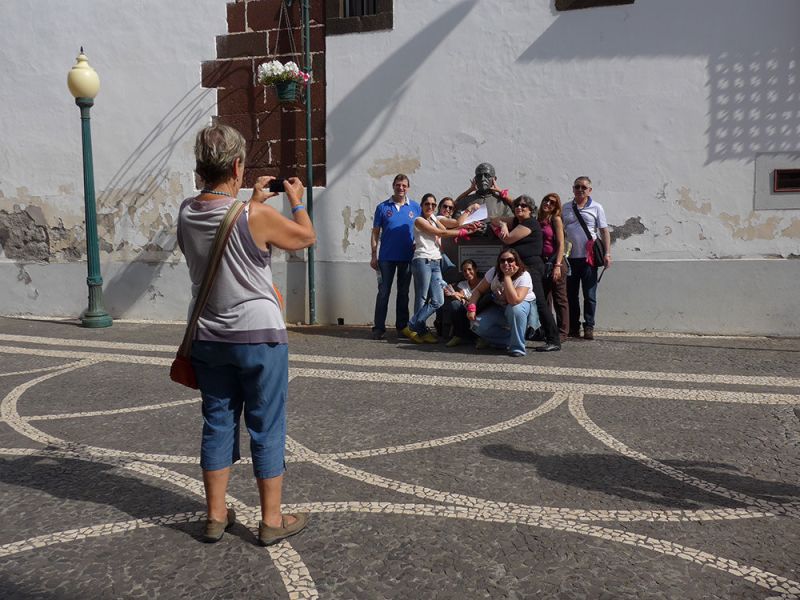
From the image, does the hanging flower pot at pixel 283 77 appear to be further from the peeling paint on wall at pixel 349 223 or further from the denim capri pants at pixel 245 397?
the denim capri pants at pixel 245 397

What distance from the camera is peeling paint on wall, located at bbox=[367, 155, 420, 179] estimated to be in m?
9.84

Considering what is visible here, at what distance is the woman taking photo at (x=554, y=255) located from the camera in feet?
27.0

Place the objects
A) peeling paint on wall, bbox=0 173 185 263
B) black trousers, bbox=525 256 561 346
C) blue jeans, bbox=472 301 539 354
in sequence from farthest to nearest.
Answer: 1. peeling paint on wall, bbox=0 173 185 263
2. black trousers, bbox=525 256 561 346
3. blue jeans, bbox=472 301 539 354

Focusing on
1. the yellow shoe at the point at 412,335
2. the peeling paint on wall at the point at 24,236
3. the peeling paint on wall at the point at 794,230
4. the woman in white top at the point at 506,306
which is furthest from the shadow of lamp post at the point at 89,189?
the peeling paint on wall at the point at 794,230

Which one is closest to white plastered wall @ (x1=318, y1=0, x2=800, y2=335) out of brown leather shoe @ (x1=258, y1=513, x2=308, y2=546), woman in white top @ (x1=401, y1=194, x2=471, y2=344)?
woman in white top @ (x1=401, y1=194, x2=471, y2=344)

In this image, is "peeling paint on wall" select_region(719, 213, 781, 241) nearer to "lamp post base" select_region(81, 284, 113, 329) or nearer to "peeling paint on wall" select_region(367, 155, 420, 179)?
"peeling paint on wall" select_region(367, 155, 420, 179)

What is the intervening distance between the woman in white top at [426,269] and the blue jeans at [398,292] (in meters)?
0.31

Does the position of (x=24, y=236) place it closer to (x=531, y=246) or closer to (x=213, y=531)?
(x=531, y=246)

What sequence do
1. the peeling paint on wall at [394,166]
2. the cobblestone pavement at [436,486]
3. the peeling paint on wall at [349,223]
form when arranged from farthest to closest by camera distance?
the peeling paint on wall at [349,223]
the peeling paint on wall at [394,166]
the cobblestone pavement at [436,486]

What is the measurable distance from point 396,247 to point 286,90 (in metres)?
2.68

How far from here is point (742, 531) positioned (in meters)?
3.28

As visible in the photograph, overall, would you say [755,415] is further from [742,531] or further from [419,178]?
[419,178]

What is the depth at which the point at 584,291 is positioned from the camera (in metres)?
8.57

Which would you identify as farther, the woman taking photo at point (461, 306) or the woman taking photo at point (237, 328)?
the woman taking photo at point (461, 306)
